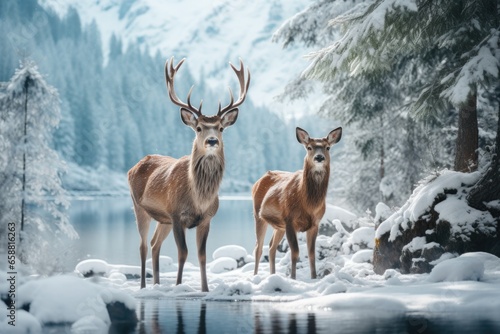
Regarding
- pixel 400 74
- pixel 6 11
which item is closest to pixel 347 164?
pixel 400 74

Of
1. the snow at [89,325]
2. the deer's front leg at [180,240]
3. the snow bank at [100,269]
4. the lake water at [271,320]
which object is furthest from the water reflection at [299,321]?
the snow bank at [100,269]

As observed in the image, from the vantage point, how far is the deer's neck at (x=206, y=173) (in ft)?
33.8

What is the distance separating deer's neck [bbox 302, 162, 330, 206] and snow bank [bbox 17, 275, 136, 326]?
397 centimetres

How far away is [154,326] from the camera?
706 centimetres

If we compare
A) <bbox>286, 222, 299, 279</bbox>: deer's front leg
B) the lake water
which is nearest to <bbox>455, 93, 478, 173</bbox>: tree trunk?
<bbox>286, 222, 299, 279</bbox>: deer's front leg

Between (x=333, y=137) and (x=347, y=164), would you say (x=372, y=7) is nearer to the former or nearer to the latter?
(x=333, y=137)

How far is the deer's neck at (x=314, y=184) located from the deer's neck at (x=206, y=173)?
127cm

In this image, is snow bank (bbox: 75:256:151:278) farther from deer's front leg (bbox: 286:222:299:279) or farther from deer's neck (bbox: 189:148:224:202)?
deer's neck (bbox: 189:148:224:202)

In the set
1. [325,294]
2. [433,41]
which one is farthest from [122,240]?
[325,294]

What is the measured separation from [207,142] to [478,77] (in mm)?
3683

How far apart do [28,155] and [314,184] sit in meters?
7.67

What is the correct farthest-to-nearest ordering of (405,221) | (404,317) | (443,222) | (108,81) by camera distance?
(108,81)
(405,221)
(443,222)
(404,317)

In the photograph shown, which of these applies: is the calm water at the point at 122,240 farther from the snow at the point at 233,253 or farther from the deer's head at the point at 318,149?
the deer's head at the point at 318,149

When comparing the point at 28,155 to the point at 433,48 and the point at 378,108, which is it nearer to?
the point at 433,48
